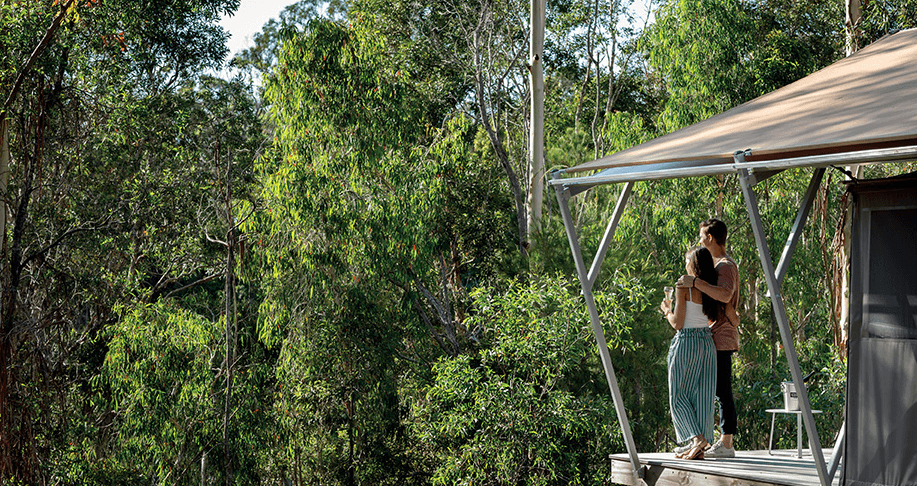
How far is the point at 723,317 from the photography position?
4.45 m

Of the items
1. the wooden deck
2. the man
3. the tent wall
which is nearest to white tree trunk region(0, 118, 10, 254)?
the wooden deck

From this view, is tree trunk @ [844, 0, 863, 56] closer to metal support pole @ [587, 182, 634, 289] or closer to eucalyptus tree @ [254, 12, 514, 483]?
eucalyptus tree @ [254, 12, 514, 483]

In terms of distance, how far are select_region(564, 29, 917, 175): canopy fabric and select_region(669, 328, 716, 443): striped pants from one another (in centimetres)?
85

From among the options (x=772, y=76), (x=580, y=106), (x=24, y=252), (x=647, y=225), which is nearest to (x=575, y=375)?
(x=647, y=225)

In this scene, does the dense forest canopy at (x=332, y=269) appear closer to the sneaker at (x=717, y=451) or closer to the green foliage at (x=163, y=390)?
the green foliage at (x=163, y=390)

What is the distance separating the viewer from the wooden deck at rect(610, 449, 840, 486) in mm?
3996

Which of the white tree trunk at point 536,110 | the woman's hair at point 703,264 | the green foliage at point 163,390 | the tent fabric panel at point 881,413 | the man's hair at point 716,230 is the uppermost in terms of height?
the white tree trunk at point 536,110

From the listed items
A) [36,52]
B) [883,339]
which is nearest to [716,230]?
[883,339]

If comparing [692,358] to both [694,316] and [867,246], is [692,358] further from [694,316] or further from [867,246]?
[867,246]

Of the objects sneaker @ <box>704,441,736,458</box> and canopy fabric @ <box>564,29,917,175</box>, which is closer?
canopy fabric @ <box>564,29,917,175</box>

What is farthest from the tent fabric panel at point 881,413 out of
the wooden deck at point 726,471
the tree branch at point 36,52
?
the tree branch at point 36,52

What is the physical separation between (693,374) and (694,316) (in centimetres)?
27

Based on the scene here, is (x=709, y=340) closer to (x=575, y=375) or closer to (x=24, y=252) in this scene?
(x=575, y=375)

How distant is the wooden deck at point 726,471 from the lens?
4.00 m
